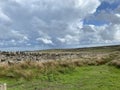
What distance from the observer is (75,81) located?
20.0m

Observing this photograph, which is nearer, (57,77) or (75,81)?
(75,81)

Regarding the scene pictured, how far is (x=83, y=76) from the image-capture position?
2177cm

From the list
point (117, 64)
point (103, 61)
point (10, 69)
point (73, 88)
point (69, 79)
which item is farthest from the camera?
point (103, 61)

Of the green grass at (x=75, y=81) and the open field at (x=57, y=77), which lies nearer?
the green grass at (x=75, y=81)

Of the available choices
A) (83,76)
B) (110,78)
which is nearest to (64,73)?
(83,76)

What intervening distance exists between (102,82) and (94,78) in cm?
149

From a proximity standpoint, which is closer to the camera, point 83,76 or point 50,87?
point 50,87

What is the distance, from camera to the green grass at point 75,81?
59.4 ft

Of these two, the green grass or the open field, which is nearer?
the green grass

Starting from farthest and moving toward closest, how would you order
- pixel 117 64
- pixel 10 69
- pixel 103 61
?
pixel 103 61 → pixel 117 64 → pixel 10 69

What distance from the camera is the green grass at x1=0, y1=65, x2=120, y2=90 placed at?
18109mm

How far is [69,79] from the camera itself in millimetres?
20797

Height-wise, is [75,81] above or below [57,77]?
below

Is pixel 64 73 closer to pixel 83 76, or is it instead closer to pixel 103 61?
pixel 83 76
